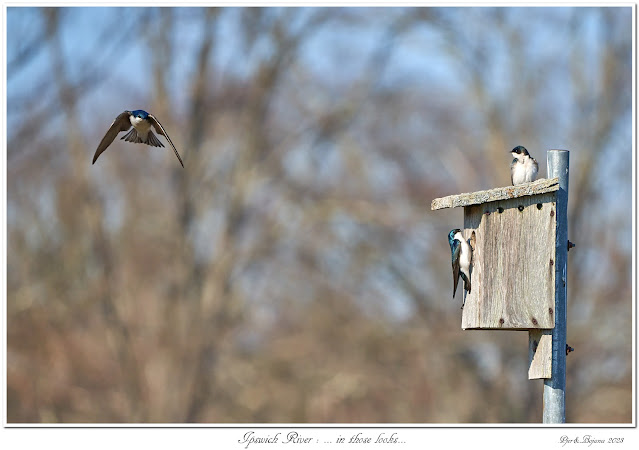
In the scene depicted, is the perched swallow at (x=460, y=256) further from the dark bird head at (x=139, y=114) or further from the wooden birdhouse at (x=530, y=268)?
the dark bird head at (x=139, y=114)

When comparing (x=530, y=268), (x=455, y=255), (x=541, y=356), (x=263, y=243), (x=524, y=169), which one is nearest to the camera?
(x=541, y=356)

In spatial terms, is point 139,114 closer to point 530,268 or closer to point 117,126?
point 117,126

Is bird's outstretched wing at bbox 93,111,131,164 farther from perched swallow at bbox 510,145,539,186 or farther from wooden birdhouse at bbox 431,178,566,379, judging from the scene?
perched swallow at bbox 510,145,539,186

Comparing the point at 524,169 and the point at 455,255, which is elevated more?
the point at 524,169

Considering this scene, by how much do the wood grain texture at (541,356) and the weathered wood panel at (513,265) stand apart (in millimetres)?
56

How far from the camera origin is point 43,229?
15781mm

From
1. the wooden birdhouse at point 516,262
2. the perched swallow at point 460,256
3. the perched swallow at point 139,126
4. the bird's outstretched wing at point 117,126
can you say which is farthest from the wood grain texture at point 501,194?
the bird's outstretched wing at point 117,126

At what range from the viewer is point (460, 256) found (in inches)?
187

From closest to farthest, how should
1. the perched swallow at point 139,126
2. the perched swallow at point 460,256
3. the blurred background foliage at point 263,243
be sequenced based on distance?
the perched swallow at point 460,256 → the perched swallow at point 139,126 → the blurred background foliage at point 263,243

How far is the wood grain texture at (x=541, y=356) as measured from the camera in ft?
14.4

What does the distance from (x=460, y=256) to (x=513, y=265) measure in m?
0.26

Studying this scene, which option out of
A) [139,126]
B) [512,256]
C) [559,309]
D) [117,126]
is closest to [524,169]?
[512,256]

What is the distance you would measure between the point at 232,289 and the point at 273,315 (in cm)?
71
